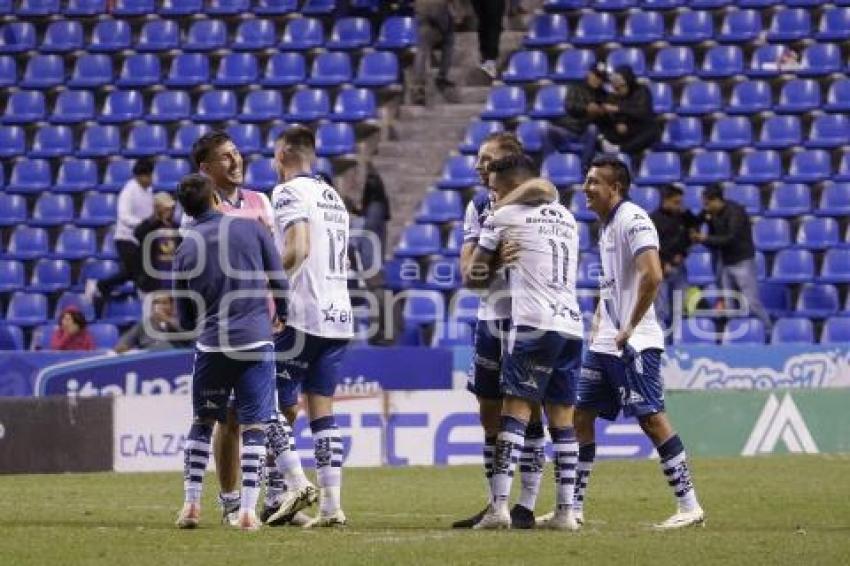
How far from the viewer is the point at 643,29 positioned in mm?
26688

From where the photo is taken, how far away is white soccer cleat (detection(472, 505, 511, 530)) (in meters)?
11.7

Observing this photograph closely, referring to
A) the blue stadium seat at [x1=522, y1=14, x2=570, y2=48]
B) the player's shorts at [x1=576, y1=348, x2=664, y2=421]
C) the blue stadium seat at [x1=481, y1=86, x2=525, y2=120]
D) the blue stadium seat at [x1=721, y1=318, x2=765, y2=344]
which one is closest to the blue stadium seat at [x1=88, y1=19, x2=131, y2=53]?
the blue stadium seat at [x1=481, y1=86, x2=525, y2=120]

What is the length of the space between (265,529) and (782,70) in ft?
52.3

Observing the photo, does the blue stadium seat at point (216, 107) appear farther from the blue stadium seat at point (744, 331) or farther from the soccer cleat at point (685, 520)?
the soccer cleat at point (685, 520)

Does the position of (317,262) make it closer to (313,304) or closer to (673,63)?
(313,304)

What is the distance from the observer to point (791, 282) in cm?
2345

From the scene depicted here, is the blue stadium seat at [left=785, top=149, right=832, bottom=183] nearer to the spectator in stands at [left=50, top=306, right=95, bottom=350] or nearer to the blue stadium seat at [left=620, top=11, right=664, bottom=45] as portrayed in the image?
the blue stadium seat at [left=620, top=11, right=664, bottom=45]

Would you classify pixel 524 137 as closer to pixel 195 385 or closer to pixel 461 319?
pixel 461 319

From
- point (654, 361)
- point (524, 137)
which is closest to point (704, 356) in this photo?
point (524, 137)

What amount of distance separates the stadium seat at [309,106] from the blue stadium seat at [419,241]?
2.91m

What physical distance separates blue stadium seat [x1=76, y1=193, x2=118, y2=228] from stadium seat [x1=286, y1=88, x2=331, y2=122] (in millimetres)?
2738

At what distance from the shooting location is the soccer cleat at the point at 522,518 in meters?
11.9

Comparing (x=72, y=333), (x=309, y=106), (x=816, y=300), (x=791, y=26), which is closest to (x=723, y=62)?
(x=791, y=26)

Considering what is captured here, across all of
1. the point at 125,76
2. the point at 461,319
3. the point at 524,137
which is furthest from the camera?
the point at 125,76
